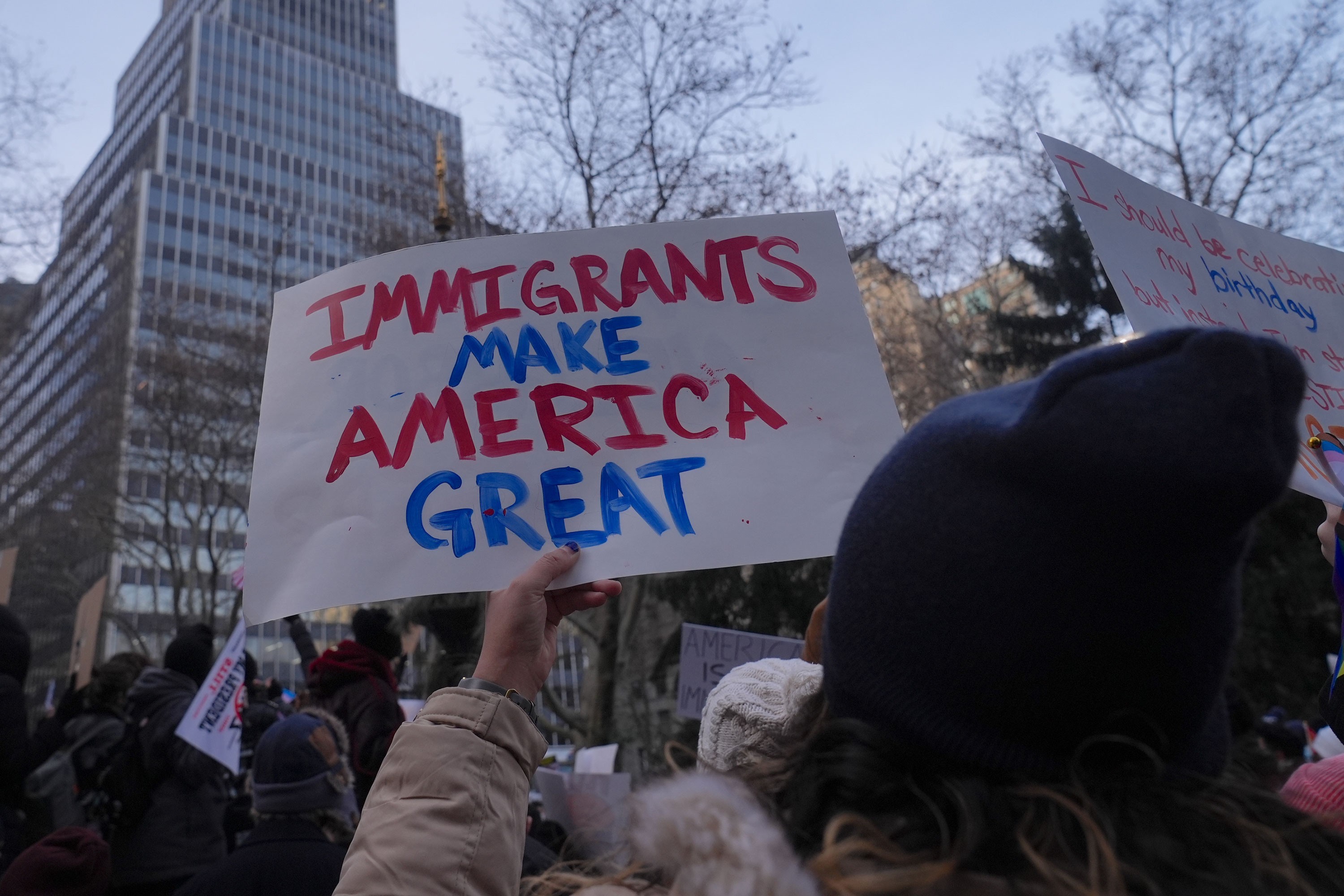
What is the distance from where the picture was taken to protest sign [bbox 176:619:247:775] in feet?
13.3

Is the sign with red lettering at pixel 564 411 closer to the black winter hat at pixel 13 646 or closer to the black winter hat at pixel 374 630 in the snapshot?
the black winter hat at pixel 374 630

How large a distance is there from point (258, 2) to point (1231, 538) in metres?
93.0

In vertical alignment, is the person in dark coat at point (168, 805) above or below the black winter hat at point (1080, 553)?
Answer: below

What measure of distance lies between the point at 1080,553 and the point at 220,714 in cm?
425

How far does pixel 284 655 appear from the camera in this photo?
65625mm

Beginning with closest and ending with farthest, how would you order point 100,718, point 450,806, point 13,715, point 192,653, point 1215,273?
point 450,806 < point 1215,273 < point 13,715 < point 192,653 < point 100,718

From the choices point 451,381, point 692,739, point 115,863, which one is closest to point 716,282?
point 451,381

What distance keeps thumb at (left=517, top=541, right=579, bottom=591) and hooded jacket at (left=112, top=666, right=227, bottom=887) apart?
321 centimetres

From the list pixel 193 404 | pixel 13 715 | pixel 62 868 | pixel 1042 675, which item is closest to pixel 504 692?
pixel 1042 675

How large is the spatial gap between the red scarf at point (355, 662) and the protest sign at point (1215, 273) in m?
3.45

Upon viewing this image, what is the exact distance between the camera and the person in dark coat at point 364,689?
13.3 feet

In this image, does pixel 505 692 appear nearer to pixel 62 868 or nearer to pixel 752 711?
pixel 752 711

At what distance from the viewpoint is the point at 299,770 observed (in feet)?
9.48

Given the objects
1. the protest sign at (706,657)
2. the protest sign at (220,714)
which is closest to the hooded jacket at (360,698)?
the protest sign at (220,714)
